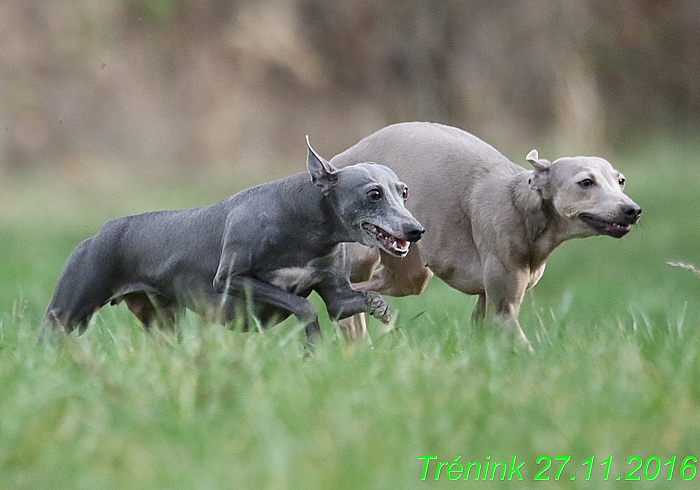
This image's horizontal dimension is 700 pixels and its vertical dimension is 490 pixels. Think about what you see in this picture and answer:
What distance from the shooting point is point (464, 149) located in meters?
6.39

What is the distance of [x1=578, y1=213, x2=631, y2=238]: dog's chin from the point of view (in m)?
5.59

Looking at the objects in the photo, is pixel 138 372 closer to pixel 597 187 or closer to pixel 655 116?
pixel 597 187

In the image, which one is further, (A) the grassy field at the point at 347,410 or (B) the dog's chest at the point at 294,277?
(B) the dog's chest at the point at 294,277

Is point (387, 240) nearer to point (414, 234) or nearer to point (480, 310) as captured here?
point (414, 234)

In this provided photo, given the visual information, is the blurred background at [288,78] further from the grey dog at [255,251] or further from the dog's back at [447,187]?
the grey dog at [255,251]

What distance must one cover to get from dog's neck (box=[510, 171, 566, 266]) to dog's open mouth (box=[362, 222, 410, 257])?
0.89m

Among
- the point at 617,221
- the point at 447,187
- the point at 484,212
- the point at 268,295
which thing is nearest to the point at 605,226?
the point at 617,221

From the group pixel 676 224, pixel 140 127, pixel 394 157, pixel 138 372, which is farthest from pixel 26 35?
pixel 138 372

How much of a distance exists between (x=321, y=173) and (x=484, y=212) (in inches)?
42.0

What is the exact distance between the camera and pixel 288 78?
78.5ft

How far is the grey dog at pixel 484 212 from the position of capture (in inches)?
226

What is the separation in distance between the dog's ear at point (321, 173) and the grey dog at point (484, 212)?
953 mm

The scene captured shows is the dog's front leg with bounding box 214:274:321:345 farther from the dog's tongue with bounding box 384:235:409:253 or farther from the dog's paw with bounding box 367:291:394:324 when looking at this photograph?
the dog's tongue with bounding box 384:235:409:253

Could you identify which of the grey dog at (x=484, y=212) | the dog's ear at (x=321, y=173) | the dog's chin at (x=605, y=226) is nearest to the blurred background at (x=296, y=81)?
the grey dog at (x=484, y=212)
